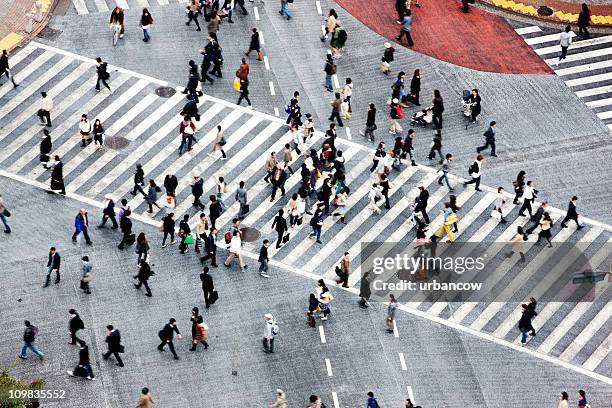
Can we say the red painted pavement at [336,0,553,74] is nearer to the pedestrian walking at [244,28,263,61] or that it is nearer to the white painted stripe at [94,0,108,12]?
the pedestrian walking at [244,28,263,61]

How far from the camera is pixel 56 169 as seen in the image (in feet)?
176

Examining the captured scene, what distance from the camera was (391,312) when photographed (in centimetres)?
5016

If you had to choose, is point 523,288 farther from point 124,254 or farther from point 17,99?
point 17,99

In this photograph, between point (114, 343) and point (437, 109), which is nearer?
point (114, 343)

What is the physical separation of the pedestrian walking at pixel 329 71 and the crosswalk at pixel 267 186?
10.0 ft

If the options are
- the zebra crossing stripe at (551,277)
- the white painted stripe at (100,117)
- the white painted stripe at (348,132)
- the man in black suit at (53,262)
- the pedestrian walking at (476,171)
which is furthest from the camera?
the white painted stripe at (348,132)

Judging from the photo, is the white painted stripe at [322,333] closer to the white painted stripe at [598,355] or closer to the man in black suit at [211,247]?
the man in black suit at [211,247]

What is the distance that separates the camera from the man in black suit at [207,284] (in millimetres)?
49938

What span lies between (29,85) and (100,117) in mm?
3626

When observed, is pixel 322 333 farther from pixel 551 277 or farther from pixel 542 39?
pixel 542 39

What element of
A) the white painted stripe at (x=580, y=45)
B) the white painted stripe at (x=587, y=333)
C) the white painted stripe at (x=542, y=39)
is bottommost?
the white painted stripe at (x=587, y=333)

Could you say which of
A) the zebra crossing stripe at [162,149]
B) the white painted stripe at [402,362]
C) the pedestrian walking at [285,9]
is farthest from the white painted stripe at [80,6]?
the white painted stripe at [402,362]

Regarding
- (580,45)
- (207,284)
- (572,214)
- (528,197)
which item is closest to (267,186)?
(207,284)

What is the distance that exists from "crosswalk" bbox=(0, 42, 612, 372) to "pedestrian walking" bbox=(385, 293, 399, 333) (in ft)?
6.01
